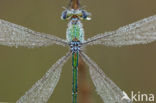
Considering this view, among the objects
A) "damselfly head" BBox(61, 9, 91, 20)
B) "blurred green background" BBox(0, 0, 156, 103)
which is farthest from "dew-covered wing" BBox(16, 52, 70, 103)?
"blurred green background" BBox(0, 0, 156, 103)

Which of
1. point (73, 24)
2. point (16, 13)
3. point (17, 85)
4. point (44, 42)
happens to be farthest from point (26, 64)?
point (73, 24)

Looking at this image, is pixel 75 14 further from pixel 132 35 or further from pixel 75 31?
pixel 132 35

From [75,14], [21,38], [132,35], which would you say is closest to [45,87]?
[21,38]

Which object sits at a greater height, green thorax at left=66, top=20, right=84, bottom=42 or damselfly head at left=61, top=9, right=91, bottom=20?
damselfly head at left=61, top=9, right=91, bottom=20

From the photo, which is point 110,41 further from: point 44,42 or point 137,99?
point 137,99

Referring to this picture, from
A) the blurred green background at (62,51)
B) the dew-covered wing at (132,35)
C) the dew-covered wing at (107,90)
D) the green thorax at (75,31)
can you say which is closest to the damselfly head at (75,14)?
the green thorax at (75,31)

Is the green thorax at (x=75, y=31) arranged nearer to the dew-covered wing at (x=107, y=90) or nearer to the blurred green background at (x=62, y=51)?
the dew-covered wing at (x=107, y=90)

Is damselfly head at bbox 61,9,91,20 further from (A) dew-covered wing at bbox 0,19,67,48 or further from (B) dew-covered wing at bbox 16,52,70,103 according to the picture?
(B) dew-covered wing at bbox 16,52,70,103
